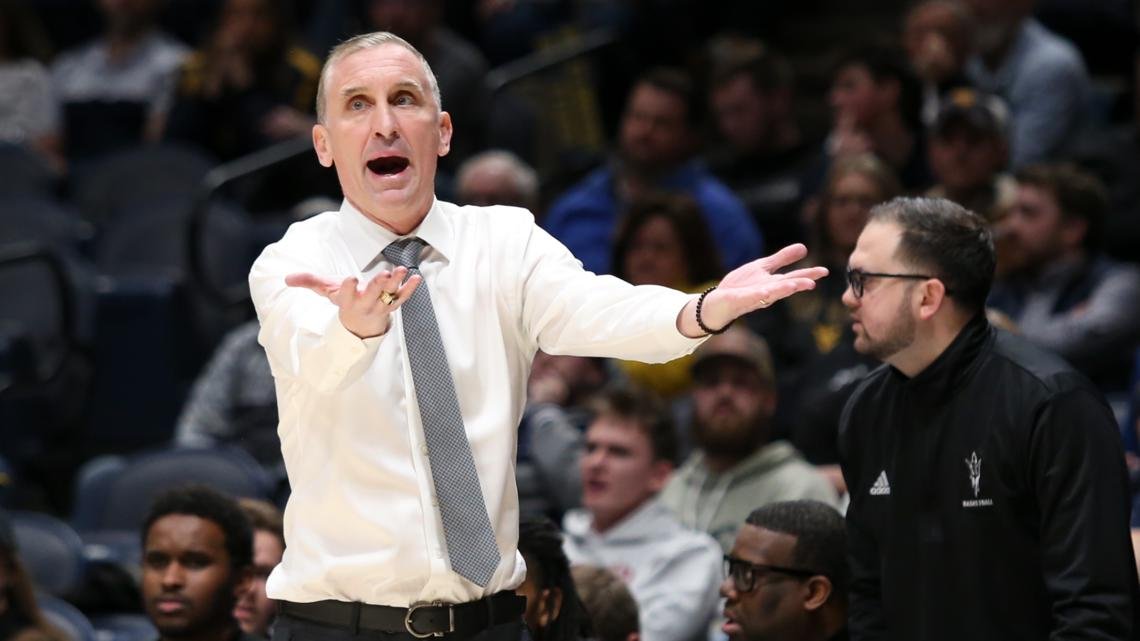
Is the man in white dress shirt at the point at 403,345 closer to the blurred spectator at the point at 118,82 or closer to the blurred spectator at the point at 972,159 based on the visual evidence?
the blurred spectator at the point at 972,159

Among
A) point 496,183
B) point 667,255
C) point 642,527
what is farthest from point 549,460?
point 496,183

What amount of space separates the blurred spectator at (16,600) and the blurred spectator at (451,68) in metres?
3.92

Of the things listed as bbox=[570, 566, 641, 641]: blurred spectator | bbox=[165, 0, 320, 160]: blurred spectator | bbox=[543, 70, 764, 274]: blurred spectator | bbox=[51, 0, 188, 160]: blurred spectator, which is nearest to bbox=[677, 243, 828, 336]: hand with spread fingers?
bbox=[570, 566, 641, 641]: blurred spectator

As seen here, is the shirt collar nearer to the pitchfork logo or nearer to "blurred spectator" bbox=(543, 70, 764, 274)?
the pitchfork logo

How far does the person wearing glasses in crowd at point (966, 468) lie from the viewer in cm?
364

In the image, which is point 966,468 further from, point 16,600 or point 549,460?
point 16,600

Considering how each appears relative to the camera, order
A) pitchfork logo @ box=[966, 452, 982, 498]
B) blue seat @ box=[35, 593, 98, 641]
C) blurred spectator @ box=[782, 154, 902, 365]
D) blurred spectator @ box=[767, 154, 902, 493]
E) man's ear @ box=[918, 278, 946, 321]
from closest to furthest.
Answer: pitchfork logo @ box=[966, 452, 982, 498] < man's ear @ box=[918, 278, 946, 321] < blue seat @ box=[35, 593, 98, 641] < blurred spectator @ box=[767, 154, 902, 493] < blurred spectator @ box=[782, 154, 902, 365]

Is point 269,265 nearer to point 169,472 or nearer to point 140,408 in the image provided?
point 169,472

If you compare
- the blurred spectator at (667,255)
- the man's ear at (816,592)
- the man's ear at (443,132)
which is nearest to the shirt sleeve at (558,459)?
the blurred spectator at (667,255)

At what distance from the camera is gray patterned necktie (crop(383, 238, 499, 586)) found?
3.14 m

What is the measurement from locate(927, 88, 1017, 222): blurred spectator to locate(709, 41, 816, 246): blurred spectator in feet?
3.73

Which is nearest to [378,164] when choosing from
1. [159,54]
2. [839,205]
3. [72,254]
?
[839,205]

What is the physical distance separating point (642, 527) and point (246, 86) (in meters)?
4.18

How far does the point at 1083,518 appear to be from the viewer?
11.8 ft
